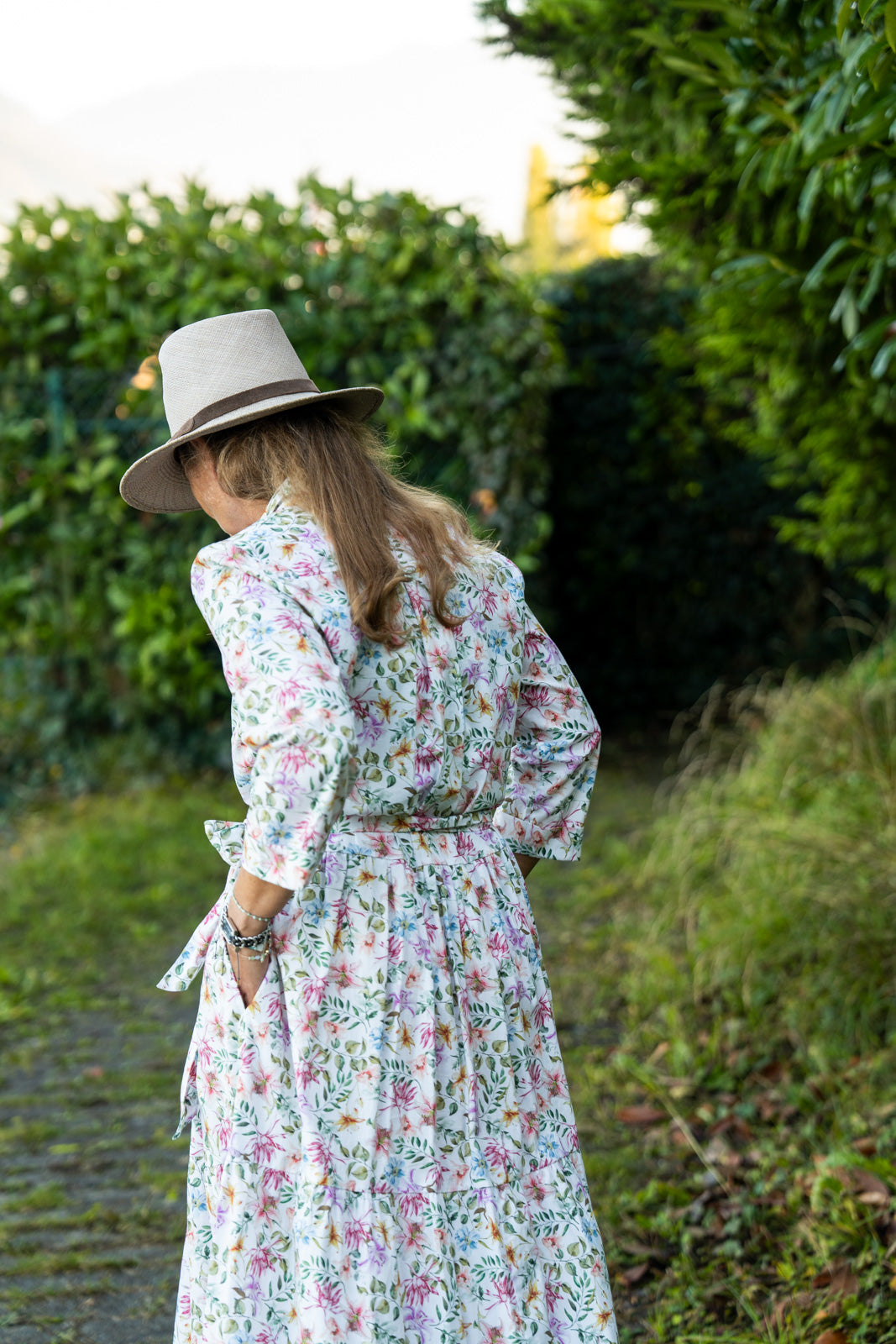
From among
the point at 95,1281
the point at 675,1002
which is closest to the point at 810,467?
the point at 675,1002

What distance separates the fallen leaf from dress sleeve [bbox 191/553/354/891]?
202cm

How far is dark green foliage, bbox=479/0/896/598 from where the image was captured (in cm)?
224

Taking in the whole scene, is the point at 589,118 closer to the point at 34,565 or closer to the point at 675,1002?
the point at 675,1002

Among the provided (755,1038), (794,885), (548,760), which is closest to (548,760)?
(548,760)

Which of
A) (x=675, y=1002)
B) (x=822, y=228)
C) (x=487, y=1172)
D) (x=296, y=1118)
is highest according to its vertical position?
(x=822, y=228)

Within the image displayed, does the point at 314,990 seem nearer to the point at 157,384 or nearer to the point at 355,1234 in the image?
the point at 355,1234

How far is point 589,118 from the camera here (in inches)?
139

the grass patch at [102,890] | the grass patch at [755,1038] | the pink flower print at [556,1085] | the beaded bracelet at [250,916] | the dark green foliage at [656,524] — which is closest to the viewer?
the beaded bracelet at [250,916]

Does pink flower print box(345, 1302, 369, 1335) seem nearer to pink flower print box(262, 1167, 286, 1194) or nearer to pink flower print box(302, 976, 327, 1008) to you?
pink flower print box(262, 1167, 286, 1194)

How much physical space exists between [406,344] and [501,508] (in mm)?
968

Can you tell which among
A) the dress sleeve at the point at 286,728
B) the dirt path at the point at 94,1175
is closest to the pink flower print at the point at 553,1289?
the dress sleeve at the point at 286,728

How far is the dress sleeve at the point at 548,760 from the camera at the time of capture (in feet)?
6.54

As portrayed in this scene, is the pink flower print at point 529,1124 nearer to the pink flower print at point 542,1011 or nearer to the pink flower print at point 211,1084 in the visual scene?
the pink flower print at point 542,1011

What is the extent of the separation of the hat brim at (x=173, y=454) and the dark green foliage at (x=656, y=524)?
5.87 meters
